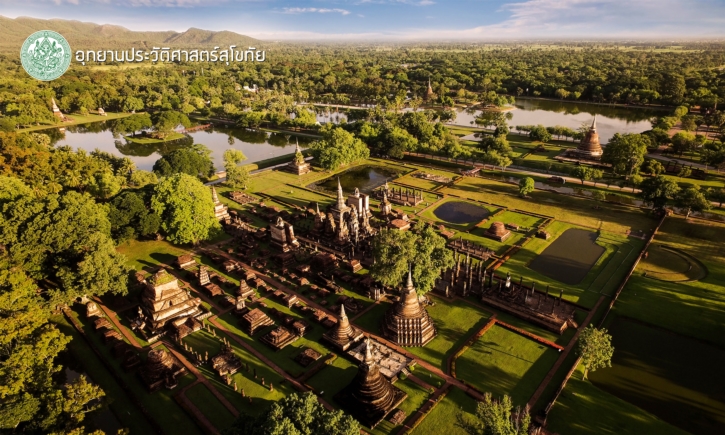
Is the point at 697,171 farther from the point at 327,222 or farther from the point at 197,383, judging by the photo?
the point at 197,383

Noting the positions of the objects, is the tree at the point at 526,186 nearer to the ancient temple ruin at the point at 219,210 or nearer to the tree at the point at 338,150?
the tree at the point at 338,150

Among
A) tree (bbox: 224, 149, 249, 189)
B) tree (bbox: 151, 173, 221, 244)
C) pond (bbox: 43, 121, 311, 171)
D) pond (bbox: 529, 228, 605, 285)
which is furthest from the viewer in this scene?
pond (bbox: 43, 121, 311, 171)

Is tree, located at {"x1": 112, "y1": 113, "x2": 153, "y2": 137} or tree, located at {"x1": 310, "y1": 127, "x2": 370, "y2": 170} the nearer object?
tree, located at {"x1": 310, "y1": 127, "x2": 370, "y2": 170}

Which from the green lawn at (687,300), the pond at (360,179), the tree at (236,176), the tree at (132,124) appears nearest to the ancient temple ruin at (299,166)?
the pond at (360,179)

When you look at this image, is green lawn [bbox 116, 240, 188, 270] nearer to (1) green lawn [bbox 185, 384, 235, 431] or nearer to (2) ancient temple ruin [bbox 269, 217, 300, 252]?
(2) ancient temple ruin [bbox 269, 217, 300, 252]

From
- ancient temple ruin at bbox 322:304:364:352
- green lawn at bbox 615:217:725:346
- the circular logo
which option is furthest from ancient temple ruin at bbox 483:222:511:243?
the circular logo
